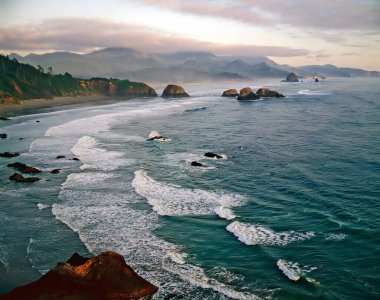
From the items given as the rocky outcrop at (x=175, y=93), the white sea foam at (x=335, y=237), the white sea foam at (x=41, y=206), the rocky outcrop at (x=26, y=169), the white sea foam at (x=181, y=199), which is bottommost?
the white sea foam at (x=335, y=237)

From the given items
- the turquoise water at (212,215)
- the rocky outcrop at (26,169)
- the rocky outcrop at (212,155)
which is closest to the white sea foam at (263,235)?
the turquoise water at (212,215)

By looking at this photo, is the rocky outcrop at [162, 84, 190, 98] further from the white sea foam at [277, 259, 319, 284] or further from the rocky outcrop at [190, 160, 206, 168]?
the white sea foam at [277, 259, 319, 284]

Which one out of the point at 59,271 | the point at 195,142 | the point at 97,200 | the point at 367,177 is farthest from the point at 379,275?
the point at 195,142

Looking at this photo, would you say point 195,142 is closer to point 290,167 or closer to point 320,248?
point 290,167

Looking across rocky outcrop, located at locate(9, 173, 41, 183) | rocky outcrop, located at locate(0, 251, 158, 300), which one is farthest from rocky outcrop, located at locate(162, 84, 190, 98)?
rocky outcrop, located at locate(0, 251, 158, 300)

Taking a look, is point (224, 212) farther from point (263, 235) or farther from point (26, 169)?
point (26, 169)

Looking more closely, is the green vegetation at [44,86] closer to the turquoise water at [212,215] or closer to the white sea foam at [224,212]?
the turquoise water at [212,215]
